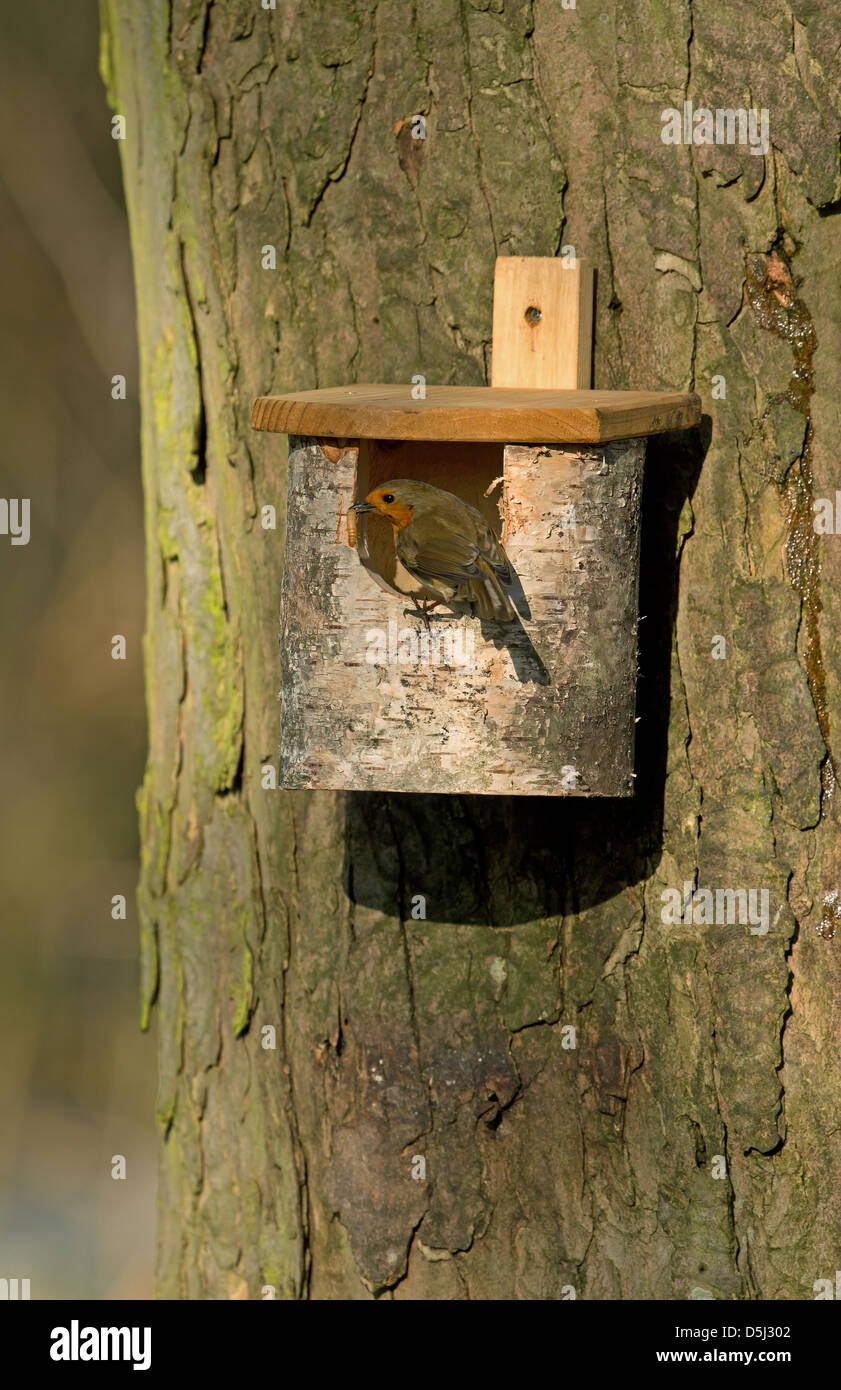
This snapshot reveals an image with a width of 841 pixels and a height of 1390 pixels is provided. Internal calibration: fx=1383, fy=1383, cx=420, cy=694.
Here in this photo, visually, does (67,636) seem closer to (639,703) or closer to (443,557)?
(639,703)

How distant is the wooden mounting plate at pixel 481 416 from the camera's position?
2.06 m

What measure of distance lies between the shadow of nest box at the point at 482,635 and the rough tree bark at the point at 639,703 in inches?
9.1

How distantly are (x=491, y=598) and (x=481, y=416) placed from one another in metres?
0.27

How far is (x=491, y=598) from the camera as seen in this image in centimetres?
210

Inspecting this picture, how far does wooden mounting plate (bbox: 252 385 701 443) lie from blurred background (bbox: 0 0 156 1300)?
12.9 feet

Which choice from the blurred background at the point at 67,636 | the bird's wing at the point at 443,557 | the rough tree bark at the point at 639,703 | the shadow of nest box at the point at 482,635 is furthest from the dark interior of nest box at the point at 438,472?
the blurred background at the point at 67,636

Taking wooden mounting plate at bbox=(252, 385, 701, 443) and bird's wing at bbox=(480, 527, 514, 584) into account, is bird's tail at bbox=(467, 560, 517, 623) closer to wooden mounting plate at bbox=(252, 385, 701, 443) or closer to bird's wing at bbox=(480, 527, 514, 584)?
bird's wing at bbox=(480, 527, 514, 584)

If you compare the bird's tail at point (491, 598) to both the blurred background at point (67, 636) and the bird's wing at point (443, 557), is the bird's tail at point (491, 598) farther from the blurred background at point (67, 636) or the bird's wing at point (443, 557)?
the blurred background at point (67, 636)

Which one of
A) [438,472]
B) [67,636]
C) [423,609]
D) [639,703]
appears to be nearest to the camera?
[423,609]

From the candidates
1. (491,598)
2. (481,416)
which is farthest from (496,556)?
(481,416)

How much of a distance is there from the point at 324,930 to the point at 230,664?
58 centimetres

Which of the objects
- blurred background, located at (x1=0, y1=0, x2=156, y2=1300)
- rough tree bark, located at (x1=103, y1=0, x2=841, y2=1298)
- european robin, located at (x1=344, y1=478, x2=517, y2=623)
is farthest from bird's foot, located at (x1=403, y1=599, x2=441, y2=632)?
blurred background, located at (x1=0, y1=0, x2=156, y2=1300)
